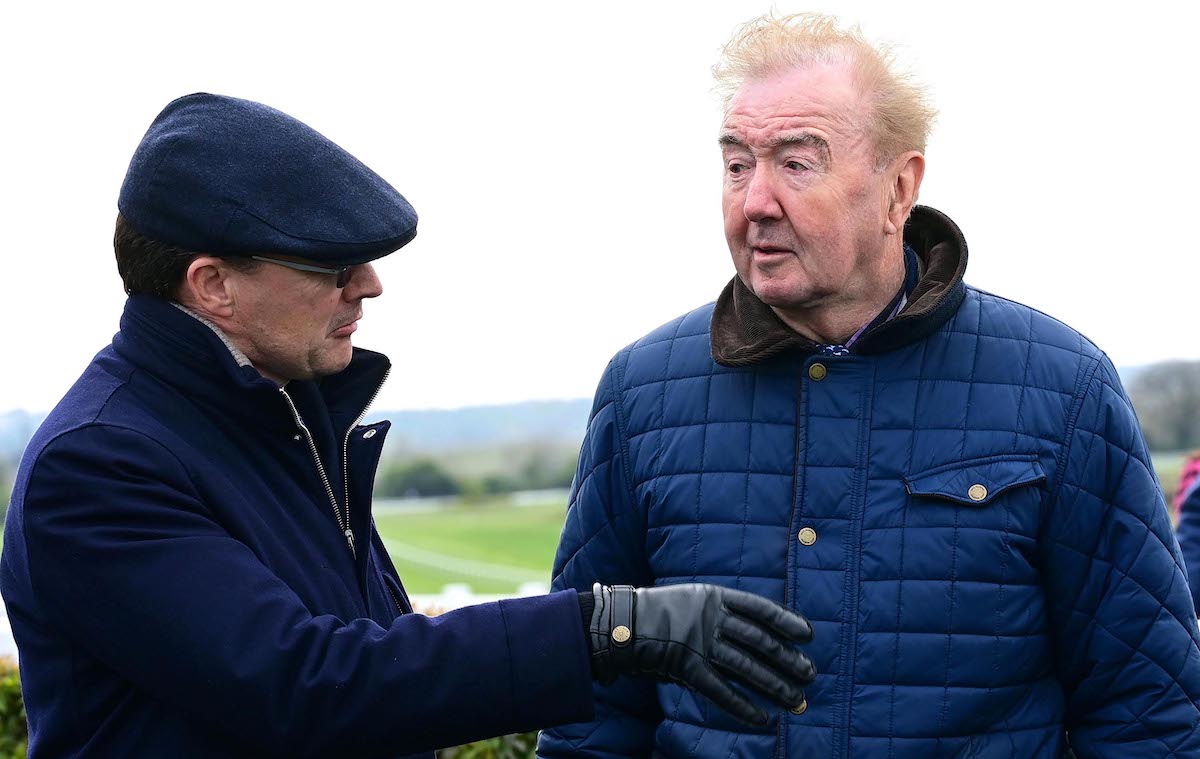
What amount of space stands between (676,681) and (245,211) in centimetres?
100

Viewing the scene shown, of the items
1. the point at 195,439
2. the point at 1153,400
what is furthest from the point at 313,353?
the point at 1153,400

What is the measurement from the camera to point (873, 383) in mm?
2338

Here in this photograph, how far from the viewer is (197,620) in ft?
5.99

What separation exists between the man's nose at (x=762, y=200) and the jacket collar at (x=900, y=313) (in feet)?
0.70

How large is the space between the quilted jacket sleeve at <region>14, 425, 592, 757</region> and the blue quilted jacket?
0.47 metres

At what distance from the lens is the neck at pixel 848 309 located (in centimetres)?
241

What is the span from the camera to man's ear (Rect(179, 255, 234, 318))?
210 centimetres

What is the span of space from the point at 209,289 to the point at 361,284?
27 centimetres

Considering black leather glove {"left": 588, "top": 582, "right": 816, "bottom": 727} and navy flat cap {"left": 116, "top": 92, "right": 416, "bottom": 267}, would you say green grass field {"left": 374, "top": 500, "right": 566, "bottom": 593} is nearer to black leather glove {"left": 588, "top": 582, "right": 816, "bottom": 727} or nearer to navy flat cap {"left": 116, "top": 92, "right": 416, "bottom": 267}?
navy flat cap {"left": 116, "top": 92, "right": 416, "bottom": 267}

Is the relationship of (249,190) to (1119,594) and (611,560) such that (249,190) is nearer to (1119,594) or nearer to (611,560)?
(611,560)

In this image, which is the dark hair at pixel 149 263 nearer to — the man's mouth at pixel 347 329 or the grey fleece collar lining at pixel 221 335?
the grey fleece collar lining at pixel 221 335

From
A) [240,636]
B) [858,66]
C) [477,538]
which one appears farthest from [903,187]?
[477,538]

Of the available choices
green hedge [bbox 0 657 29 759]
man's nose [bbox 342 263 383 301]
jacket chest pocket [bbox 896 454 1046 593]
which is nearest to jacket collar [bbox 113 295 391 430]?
man's nose [bbox 342 263 383 301]

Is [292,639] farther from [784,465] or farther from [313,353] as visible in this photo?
[784,465]
